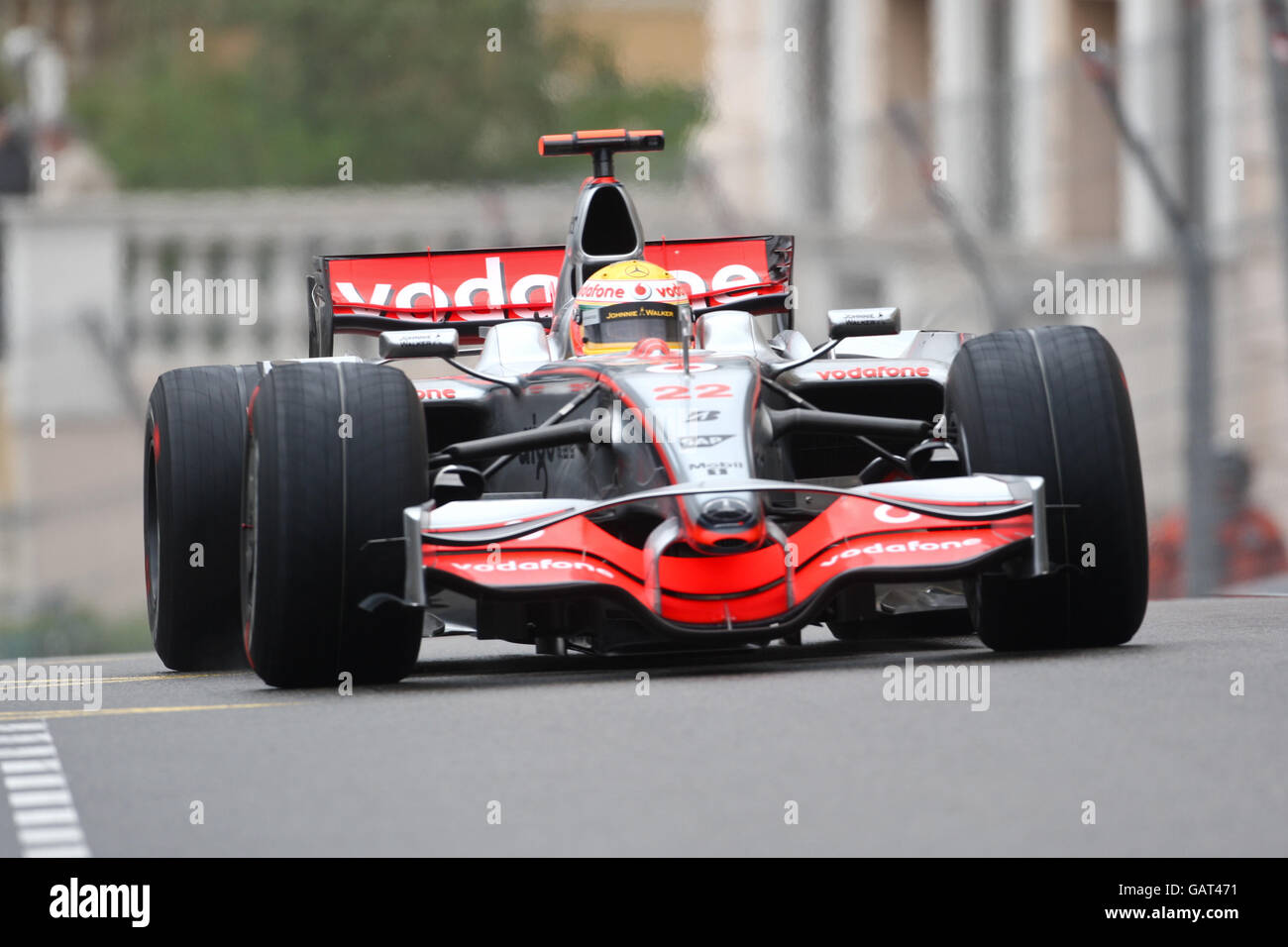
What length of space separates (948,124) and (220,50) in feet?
166

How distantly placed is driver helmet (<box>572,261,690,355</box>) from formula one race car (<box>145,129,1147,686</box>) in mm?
12

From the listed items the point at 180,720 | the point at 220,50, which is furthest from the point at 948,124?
the point at 220,50

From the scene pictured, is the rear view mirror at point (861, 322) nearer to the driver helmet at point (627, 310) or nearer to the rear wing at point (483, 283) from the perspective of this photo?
the driver helmet at point (627, 310)

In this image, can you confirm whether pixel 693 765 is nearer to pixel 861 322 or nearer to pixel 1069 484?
pixel 1069 484

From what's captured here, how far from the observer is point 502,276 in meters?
12.1

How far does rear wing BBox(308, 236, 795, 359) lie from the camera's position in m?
11.7

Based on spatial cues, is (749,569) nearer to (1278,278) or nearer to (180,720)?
(180,720)

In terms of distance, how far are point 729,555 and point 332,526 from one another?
1240mm

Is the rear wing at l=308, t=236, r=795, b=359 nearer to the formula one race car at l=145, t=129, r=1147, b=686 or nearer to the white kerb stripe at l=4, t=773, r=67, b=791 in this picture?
the formula one race car at l=145, t=129, r=1147, b=686

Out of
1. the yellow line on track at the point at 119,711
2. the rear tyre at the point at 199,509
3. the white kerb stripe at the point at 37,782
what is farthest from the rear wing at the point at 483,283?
the white kerb stripe at the point at 37,782

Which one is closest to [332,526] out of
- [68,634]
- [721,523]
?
[721,523]

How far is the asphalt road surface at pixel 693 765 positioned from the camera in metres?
5.61

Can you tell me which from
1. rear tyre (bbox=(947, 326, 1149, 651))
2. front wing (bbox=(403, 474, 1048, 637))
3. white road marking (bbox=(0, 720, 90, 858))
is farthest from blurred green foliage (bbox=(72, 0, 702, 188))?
white road marking (bbox=(0, 720, 90, 858))

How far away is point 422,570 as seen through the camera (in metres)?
8.29
